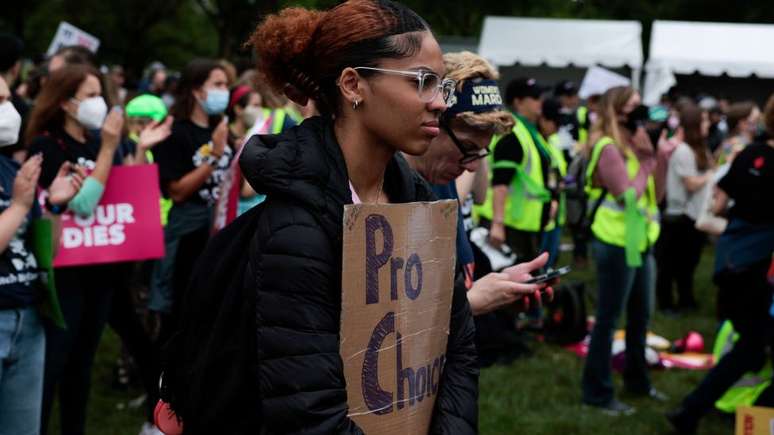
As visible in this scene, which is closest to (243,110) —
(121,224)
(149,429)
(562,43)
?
(121,224)

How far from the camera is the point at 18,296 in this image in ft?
11.5

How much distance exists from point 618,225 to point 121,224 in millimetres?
3067

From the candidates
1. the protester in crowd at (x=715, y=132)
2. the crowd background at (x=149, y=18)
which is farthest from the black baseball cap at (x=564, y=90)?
the crowd background at (x=149, y=18)

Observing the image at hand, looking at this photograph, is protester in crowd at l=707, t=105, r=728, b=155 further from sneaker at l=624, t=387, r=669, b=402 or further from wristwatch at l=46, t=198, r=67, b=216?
wristwatch at l=46, t=198, r=67, b=216

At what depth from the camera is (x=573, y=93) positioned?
1370 cm

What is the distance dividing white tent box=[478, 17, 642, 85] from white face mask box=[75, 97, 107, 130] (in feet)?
57.6

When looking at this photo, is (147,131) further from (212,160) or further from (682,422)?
(682,422)

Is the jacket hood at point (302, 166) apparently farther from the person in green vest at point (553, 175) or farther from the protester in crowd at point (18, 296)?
A: the person in green vest at point (553, 175)

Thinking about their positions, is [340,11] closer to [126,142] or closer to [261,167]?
Answer: [261,167]

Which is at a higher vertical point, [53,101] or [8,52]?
[8,52]

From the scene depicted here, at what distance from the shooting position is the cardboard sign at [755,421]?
A: 4480 millimetres

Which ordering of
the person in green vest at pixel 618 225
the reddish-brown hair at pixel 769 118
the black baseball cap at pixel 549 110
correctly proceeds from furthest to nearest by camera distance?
the black baseball cap at pixel 549 110
the person in green vest at pixel 618 225
the reddish-brown hair at pixel 769 118

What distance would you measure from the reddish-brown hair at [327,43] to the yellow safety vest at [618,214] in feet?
13.7

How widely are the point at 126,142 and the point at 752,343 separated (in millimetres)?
3821
